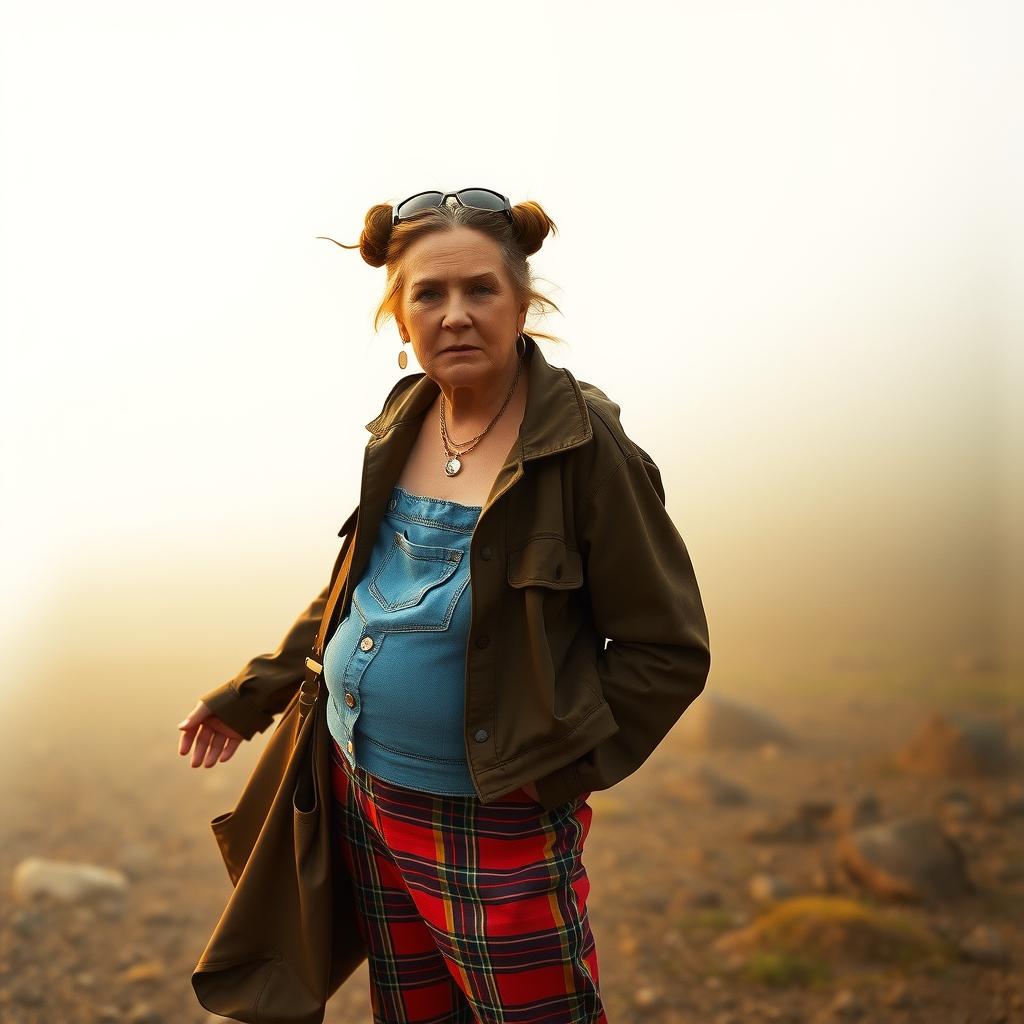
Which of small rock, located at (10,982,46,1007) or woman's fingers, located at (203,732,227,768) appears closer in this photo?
woman's fingers, located at (203,732,227,768)

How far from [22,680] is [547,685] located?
3.13 metres

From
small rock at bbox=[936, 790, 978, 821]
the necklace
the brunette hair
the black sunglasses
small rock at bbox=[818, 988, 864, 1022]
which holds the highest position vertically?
the black sunglasses

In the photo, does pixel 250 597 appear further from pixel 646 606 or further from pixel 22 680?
pixel 646 606

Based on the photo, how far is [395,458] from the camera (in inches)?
67.9

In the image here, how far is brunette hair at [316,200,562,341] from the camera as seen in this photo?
1.60m

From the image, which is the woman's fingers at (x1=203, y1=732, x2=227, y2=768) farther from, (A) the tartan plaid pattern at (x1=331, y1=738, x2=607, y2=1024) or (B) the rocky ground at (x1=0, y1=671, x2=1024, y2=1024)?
(B) the rocky ground at (x1=0, y1=671, x2=1024, y2=1024)

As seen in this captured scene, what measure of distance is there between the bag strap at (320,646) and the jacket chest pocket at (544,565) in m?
0.35

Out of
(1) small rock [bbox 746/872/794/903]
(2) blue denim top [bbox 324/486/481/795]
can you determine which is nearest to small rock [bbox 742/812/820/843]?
(1) small rock [bbox 746/872/794/903]

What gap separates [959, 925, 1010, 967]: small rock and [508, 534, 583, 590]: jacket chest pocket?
96.1 inches

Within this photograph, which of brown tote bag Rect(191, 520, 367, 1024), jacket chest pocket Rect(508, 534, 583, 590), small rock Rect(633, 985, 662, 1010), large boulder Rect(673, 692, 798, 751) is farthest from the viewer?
large boulder Rect(673, 692, 798, 751)

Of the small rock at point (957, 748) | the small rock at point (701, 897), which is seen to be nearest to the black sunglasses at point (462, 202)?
the small rock at point (701, 897)

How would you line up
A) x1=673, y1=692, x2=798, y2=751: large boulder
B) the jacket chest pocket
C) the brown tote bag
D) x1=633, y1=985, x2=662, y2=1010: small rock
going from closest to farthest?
the jacket chest pocket < the brown tote bag < x1=633, y1=985, x2=662, y2=1010: small rock < x1=673, y1=692, x2=798, y2=751: large boulder

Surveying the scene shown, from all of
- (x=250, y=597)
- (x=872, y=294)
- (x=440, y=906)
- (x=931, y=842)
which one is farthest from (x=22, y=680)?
(x=872, y=294)

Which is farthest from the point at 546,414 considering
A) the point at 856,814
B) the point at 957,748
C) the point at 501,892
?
the point at 957,748
